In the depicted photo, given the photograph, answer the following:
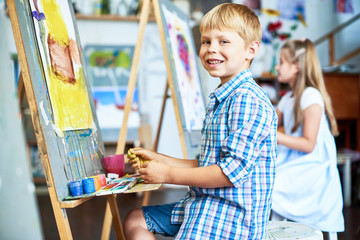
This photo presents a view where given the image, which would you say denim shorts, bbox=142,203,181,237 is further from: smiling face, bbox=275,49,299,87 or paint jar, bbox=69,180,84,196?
smiling face, bbox=275,49,299,87

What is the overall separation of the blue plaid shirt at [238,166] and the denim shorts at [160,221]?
5.7 inches

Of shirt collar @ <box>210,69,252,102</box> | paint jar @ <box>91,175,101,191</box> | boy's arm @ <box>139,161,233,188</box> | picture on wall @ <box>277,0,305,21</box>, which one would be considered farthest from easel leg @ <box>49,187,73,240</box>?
picture on wall @ <box>277,0,305,21</box>

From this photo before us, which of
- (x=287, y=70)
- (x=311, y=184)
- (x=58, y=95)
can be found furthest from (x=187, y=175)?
(x=287, y=70)

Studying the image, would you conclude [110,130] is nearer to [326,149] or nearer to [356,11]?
[326,149]

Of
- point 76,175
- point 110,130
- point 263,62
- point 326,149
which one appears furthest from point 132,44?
point 76,175

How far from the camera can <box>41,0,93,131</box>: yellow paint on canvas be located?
1199 mm

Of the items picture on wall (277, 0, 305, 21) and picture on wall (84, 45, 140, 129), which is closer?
picture on wall (84, 45, 140, 129)

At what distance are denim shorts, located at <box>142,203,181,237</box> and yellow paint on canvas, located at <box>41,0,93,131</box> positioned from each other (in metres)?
0.38

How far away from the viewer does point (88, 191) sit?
116 centimetres

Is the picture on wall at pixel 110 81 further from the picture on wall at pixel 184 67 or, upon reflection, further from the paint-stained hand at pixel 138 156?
the paint-stained hand at pixel 138 156

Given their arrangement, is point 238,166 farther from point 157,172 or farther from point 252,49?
point 252,49

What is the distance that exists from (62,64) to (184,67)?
93cm

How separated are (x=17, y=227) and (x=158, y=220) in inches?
26.8

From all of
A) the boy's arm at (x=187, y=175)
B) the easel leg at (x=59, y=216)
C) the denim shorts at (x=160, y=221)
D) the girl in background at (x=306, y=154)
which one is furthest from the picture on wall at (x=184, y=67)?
the easel leg at (x=59, y=216)
